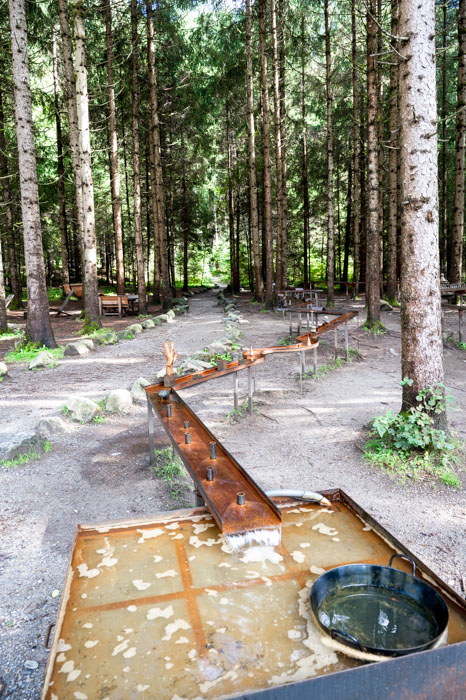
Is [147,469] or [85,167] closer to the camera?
[147,469]

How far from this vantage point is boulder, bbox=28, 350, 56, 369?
31.7ft

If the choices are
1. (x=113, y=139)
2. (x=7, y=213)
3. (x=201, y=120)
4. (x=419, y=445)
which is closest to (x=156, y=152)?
(x=113, y=139)

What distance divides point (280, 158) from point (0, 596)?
1839 centimetres

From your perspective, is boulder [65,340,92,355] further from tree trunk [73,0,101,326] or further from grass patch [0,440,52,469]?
grass patch [0,440,52,469]

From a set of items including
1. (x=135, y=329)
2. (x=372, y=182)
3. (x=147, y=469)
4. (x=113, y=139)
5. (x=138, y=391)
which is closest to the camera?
(x=147, y=469)

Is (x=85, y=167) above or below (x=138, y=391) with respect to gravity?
above

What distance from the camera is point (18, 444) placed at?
5355 millimetres

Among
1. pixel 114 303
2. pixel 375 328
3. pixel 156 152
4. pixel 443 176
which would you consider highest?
pixel 156 152

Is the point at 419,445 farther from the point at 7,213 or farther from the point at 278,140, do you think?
the point at 7,213

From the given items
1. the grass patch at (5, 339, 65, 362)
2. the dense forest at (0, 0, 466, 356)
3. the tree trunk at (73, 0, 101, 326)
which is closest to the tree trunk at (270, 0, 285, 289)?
the dense forest at (0, 0, 466, 356)

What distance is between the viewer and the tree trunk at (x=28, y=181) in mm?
10562

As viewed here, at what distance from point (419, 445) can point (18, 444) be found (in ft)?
14.2

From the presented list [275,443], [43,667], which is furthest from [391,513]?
[43,667]

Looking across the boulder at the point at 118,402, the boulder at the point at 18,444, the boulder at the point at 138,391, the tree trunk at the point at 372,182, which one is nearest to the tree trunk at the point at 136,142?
the tree trunk at the point at 372,182
